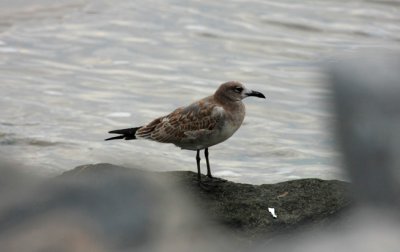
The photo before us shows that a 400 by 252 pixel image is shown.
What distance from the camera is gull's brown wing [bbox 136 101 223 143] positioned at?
7383mm

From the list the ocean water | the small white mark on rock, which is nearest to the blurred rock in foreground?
the small white mark on rock

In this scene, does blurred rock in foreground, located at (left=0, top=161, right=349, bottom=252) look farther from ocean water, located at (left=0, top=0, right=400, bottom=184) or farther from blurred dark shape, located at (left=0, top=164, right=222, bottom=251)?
ocean water, located at (left=0, top=0, right=400, bottom=184)

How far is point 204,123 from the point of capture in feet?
24.2

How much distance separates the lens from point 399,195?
3.95 metres

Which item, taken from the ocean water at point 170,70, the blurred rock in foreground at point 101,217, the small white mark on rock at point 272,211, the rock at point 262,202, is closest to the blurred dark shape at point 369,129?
the blurred rock in foreground at point 101,217

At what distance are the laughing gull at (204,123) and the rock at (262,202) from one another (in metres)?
0.41

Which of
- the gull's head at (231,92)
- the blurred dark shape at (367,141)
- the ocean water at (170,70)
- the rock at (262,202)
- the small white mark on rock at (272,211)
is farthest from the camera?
the ocean water at (170,70)

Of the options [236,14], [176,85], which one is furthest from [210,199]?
[236,14]

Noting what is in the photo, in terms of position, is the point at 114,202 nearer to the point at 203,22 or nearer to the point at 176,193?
the point at 176,193

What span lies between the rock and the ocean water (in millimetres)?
2933

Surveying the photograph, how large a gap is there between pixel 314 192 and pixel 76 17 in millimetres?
10102

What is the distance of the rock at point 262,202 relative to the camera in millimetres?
5480

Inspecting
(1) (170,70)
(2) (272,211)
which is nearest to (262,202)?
(2) (272,211)

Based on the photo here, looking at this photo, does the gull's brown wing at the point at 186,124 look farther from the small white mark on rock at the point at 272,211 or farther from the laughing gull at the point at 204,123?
the small white mark on rock at the point at 272,211
